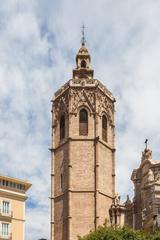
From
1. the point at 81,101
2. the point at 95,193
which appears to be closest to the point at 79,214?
the point at 95,193

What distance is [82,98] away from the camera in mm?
70500

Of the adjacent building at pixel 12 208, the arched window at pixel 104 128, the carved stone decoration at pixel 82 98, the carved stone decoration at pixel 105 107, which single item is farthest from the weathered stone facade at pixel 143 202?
the adjacent building at pixel 12 208

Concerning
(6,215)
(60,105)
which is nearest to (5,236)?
(6,215)

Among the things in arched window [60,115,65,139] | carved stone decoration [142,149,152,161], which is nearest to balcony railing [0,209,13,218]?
arched window [60,115,65,139]

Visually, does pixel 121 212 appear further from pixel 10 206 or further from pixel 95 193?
pixel 10 206

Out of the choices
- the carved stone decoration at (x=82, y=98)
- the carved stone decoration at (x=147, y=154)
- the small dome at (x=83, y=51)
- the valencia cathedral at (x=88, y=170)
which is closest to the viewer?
the valencia cathedral at (x=88, y=170)

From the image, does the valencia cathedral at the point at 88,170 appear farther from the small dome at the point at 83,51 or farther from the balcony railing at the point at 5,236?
the balcony railing at the point at 5,236

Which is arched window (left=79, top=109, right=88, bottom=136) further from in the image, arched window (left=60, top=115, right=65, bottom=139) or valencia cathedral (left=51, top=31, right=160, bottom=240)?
arched window (left=60, top=115, right=65, bottom=139)

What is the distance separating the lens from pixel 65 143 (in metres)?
68.9

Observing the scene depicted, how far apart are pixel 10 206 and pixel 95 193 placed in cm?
932

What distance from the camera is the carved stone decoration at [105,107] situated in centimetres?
7086

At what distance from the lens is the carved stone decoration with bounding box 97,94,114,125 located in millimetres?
70856

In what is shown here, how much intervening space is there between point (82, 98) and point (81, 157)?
273 inches

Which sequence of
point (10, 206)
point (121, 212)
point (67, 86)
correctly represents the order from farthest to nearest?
1. point (67, 86)
2. point (121, 212)
3. point (10, 206)
